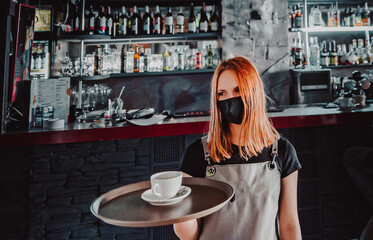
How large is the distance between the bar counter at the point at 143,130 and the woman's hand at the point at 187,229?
79 centimetres

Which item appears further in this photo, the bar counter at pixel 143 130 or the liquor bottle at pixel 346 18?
the liquor bottle at pixel 346 18

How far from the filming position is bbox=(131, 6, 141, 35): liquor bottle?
334 cm

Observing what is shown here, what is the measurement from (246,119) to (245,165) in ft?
0.59

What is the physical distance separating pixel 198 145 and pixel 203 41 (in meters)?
2.82

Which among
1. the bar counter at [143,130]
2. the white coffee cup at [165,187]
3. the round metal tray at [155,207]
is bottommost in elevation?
the round metal tray at [155,207]

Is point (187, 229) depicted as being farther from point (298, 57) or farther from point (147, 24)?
point (298, 57)

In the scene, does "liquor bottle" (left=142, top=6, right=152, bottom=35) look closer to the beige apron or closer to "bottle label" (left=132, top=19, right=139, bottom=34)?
"bottle label" (left=132, top=19, right=139, bottom=34)

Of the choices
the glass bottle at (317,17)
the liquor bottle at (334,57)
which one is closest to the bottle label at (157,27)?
the glass bottle at (317,17)

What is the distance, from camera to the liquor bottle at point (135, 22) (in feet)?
11.0

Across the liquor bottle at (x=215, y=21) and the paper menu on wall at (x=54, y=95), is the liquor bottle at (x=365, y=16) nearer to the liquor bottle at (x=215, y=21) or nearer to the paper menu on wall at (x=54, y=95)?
the liquor bottle at (x=215, y=21)

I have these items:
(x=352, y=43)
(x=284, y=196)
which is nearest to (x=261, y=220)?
(x=284, y=196)

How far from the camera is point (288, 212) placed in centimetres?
104

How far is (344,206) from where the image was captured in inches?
75.4

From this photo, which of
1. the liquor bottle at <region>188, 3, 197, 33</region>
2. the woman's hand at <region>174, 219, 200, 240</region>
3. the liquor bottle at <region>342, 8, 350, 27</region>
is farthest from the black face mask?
the liquor bottle at <region>342, 8, 350, 27</region>
